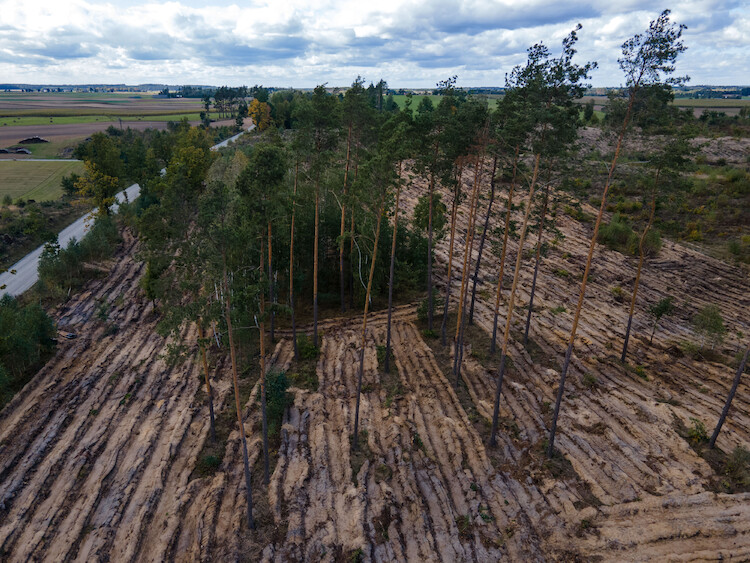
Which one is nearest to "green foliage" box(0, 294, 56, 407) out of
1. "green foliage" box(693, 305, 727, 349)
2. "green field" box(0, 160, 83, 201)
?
"green foliage" box(693, 305, 727, 349)

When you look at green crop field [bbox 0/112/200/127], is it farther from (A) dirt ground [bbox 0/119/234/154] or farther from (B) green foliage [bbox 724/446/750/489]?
(B) green foliage [bbox 724/446/750/489]

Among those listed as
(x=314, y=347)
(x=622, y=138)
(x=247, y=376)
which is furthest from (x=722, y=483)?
(x=247, y=376)

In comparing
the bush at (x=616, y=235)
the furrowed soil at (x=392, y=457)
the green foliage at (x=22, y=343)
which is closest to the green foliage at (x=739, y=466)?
the furrowed soil at (x=392, y=457)

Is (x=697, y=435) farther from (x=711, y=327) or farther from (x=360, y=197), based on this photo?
(x=360, y=197)

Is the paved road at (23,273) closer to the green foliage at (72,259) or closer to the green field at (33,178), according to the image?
the green foliage at (72,259)

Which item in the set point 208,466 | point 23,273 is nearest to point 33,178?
point 23,273

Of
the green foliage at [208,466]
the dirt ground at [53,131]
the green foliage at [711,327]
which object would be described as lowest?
the green foliage at [208,466]

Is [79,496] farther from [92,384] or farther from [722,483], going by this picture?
[722,483]
